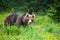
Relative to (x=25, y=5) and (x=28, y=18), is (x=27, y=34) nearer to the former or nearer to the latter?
(x=28, y=18)

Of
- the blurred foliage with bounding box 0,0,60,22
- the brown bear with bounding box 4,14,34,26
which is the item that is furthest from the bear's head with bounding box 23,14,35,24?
the blurred foliage with bounding box 0,0,60,22

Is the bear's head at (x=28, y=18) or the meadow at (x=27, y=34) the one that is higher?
the meadow at (x=27, y=34)

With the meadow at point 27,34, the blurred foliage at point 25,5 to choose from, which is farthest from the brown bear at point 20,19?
the blurred foliage at point 25,5

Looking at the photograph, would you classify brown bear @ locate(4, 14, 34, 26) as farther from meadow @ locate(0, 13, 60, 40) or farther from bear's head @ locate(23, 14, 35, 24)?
meadow @ locate(0, 13, 60, 40)

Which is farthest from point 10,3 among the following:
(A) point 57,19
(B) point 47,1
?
(A) point 57,19

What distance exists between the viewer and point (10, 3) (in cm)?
2408

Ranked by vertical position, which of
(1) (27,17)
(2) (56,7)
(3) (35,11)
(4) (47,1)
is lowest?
(3) (35,11)

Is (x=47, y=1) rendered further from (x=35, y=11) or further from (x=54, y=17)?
(x=54, y=17)

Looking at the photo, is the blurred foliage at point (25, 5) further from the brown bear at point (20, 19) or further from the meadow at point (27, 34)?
the meadow at point (27, 34)

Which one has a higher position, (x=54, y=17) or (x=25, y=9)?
(x=54, y=17)

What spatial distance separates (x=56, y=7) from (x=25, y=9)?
13088 millimetres

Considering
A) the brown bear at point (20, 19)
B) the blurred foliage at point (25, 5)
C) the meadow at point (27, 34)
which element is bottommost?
the blurred foliage at point (25, 5)

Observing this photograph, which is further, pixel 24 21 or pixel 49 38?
pixel 24 21

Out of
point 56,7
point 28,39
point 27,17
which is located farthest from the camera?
point 27,17
